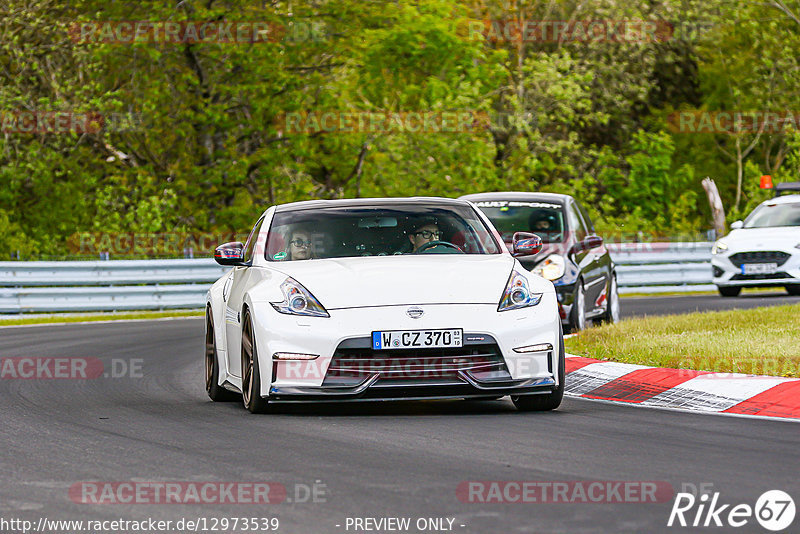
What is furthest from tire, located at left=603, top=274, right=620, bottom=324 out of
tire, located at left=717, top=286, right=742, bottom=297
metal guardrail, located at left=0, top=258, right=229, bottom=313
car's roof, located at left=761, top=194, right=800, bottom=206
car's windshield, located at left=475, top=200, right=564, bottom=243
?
metal guardrail, located at left=0, top=258, right=229, bottom=313

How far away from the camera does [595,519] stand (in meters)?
5.79

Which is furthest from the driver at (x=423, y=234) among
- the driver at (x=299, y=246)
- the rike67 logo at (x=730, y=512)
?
the rike67 logo at (x=730, y=512)

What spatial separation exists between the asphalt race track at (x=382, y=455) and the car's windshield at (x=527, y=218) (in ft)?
21.5

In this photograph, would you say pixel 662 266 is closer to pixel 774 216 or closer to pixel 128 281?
pixel 774 216

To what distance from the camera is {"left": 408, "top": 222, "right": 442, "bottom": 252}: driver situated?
34.4 ft

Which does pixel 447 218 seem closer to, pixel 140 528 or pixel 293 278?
pixel 293 278

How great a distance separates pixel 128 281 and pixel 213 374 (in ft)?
48.6

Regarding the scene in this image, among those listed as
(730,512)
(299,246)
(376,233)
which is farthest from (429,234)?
(730,512)

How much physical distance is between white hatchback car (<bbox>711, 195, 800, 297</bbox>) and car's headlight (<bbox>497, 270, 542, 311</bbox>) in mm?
15864

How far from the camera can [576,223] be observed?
1723 cm

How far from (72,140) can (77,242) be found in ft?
14.3

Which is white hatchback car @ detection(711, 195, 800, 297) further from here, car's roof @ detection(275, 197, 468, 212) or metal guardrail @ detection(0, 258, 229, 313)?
car's roof @ detection(275, 197, 468, 212)

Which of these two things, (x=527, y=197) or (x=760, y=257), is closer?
(x=527, y=197)

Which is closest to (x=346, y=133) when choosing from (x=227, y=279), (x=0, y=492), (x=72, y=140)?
(x=72, y=140)
